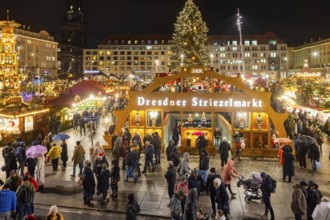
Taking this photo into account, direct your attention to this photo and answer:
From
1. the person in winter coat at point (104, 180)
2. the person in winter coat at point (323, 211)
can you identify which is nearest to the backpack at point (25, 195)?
the person in winter coat at point (104, 180)

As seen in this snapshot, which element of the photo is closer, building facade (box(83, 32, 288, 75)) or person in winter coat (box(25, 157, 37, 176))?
person in winter coat (box(25, 157, 37, 176))

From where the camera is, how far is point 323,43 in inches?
3760

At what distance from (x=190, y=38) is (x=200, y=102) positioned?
29.5 m

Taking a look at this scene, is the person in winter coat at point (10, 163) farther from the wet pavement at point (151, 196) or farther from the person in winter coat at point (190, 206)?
the person in winter coat at point (190, 206)

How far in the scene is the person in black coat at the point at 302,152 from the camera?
16719mm

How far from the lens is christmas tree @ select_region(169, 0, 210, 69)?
47438 millimetres

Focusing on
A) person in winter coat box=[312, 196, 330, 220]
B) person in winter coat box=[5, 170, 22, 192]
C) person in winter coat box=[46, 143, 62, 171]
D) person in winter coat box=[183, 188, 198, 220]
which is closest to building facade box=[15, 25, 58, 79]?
person in winter coat box=[46, 143, 62, 171]

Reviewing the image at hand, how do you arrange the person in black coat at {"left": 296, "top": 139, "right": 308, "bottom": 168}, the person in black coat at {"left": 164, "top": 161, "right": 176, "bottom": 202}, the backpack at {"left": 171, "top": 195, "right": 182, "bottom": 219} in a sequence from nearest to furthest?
the backpack at {"left": 171, "top": 195, "right": 182, "bottom": 219} < the person in black coat at {"left": 164, "top": 161, "right": 176, "bottom": 202} < the person in black coat at {"left": 296, "top": 139, "right": 308, "bottom": 168}

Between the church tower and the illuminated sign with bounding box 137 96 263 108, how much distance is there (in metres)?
118

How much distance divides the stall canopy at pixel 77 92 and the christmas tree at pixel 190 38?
1476cm

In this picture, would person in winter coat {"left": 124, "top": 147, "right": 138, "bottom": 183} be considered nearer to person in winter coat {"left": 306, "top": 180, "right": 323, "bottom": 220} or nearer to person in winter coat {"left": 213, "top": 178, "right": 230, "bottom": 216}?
person in winter coat {"left": 213, "top": 178, "right": 230, "bottom": 216}

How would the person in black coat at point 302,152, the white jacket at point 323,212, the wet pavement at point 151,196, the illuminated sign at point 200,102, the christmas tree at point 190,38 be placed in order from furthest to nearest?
the christmas tree at point 190,38, the illuminated sign at point 200,102, the person in black coat at point 302,152, the wet pavement at point 151,196, the white jacket at point 323,212

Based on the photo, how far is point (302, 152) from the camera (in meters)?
16.8

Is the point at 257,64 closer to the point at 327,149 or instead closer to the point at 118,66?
the point at 118,66
